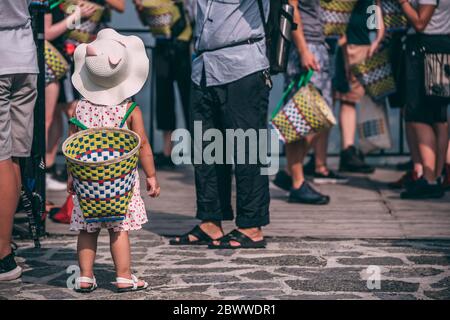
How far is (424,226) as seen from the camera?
26.7ft

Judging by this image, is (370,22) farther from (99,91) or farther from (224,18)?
(99,91)

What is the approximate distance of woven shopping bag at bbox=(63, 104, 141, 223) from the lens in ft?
19.3

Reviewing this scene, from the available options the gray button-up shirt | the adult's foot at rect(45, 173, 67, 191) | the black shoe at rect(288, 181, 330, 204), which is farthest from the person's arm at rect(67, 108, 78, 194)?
the adult's foot at rect(45, 173, 67, 191)

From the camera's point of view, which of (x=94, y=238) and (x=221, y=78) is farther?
(x=221, y=78)

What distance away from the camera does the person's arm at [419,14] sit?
898 centimetres

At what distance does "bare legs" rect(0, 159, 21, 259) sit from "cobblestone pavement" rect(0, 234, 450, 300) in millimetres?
223

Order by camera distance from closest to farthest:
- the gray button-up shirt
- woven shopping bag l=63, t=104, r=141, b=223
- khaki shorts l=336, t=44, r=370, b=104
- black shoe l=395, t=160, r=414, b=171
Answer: woven shopping bag l=63, t=104, r=141, b=223
the gray button-up shirt
khaki shorts l=336, t=44, r=370, b=104
black shoe l=395, t=160, r=414, b=171

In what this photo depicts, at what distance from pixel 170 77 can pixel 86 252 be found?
17.1 ft

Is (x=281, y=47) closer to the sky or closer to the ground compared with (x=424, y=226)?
closer to the sky

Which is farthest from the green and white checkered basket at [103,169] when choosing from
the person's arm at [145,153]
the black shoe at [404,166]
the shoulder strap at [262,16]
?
the black shoe at [404,166]

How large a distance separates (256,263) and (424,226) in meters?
1.67

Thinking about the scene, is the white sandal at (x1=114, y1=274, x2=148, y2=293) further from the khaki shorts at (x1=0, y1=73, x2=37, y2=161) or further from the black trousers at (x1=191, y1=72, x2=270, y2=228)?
the black trousers at (x1=191, y1=72, x2=270, y2=228)
